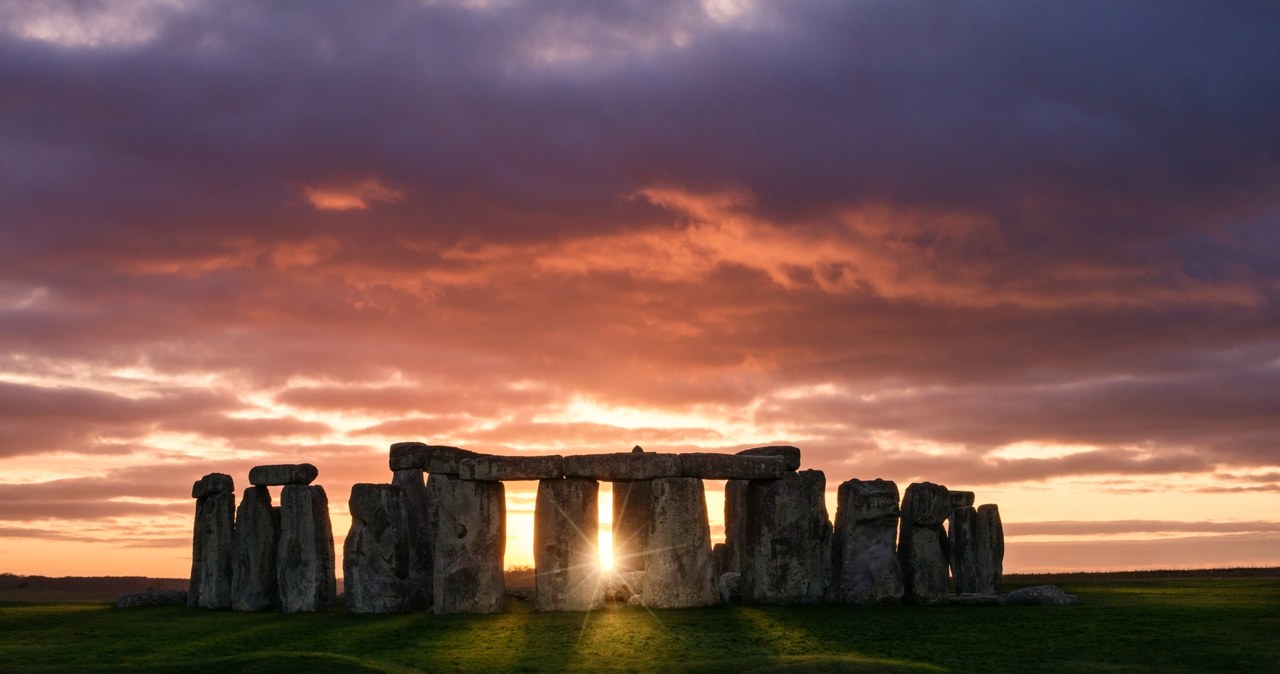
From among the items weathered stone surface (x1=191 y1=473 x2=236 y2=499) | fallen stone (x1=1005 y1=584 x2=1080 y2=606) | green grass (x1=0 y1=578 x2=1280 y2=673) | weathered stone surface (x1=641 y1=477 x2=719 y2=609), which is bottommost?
green grass (x1=0 y1=578 x2=1280 y2=673)

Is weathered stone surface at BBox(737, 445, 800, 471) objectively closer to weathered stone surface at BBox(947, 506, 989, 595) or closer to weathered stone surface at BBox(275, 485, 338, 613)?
weathered stone surface at BBox(947, 506, 989, 595)

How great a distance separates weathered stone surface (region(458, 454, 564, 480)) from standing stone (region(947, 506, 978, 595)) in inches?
417

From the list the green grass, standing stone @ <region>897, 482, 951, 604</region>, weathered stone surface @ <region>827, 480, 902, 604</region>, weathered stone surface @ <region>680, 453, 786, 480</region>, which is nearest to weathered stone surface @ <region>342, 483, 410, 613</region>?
the green grass

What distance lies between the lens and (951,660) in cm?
2098

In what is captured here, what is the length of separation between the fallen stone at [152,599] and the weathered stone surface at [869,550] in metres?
16.5

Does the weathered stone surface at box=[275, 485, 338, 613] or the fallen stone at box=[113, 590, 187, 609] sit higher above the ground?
the weathered stone surface at box=[275, 485, 338, 613]

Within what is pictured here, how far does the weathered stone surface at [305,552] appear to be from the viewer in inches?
1180

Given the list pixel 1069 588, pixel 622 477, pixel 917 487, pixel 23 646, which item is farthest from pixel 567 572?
pixel 1069 588

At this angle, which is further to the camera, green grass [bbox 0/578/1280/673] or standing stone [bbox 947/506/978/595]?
standing stone [bbox 947/506/978/595]

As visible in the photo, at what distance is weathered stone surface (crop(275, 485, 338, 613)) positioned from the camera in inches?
1180

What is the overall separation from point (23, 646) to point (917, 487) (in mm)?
18430

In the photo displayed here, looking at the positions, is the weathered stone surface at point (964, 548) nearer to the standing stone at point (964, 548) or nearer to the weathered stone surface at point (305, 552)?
the standing stone at point (964, 548)

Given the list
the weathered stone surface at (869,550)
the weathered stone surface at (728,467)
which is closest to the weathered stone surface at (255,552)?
the weathered stone surface at (728,467)

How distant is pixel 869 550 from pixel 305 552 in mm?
12612
